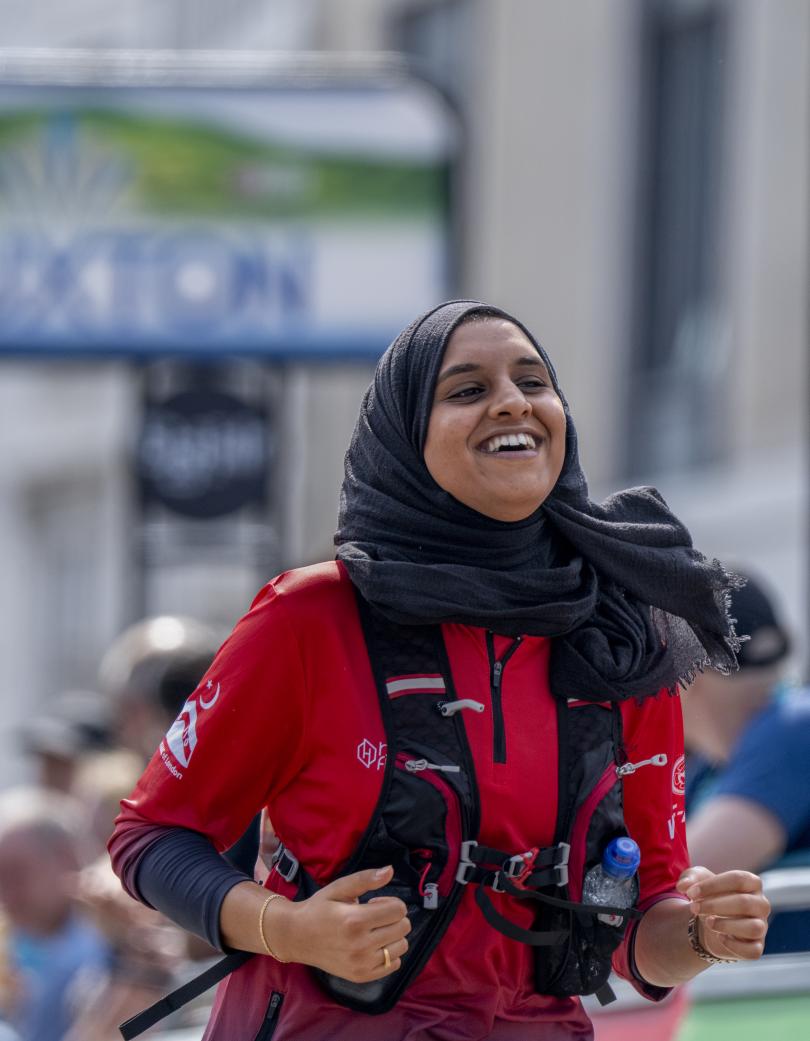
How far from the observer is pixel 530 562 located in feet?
8.88

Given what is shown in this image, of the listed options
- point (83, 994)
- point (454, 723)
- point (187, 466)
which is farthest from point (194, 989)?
point (187, 466)

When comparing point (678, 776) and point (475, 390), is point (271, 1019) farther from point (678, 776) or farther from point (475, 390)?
point (475, 390)

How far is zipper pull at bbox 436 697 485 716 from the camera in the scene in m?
2.57

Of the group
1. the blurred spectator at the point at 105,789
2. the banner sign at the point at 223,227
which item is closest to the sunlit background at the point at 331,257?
the banner sign at the point at 223,227

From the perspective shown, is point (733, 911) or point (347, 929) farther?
point (733, 911)

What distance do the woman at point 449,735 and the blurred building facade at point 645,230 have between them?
7396 mm

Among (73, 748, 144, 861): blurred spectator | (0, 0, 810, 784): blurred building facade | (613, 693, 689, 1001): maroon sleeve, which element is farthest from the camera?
(0, 0, 810, 784): blurred building facade

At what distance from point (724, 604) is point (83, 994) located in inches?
140

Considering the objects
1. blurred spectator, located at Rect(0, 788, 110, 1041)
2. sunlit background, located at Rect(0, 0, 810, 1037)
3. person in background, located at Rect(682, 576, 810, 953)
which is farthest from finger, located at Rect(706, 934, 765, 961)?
blurred spectator, located at Rect(0, 788, 110, 1041)

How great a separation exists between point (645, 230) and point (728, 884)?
12.5m

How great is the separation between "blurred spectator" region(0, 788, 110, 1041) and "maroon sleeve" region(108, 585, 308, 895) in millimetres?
3351

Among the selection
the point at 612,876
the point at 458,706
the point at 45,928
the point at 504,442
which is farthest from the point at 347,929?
the point at 45,928

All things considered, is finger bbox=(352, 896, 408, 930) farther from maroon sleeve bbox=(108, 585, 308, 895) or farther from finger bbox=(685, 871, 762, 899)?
finger bbox=(685, 871, 762, 899)

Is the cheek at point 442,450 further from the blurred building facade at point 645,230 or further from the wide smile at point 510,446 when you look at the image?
the blurred building facade at point 645,230
